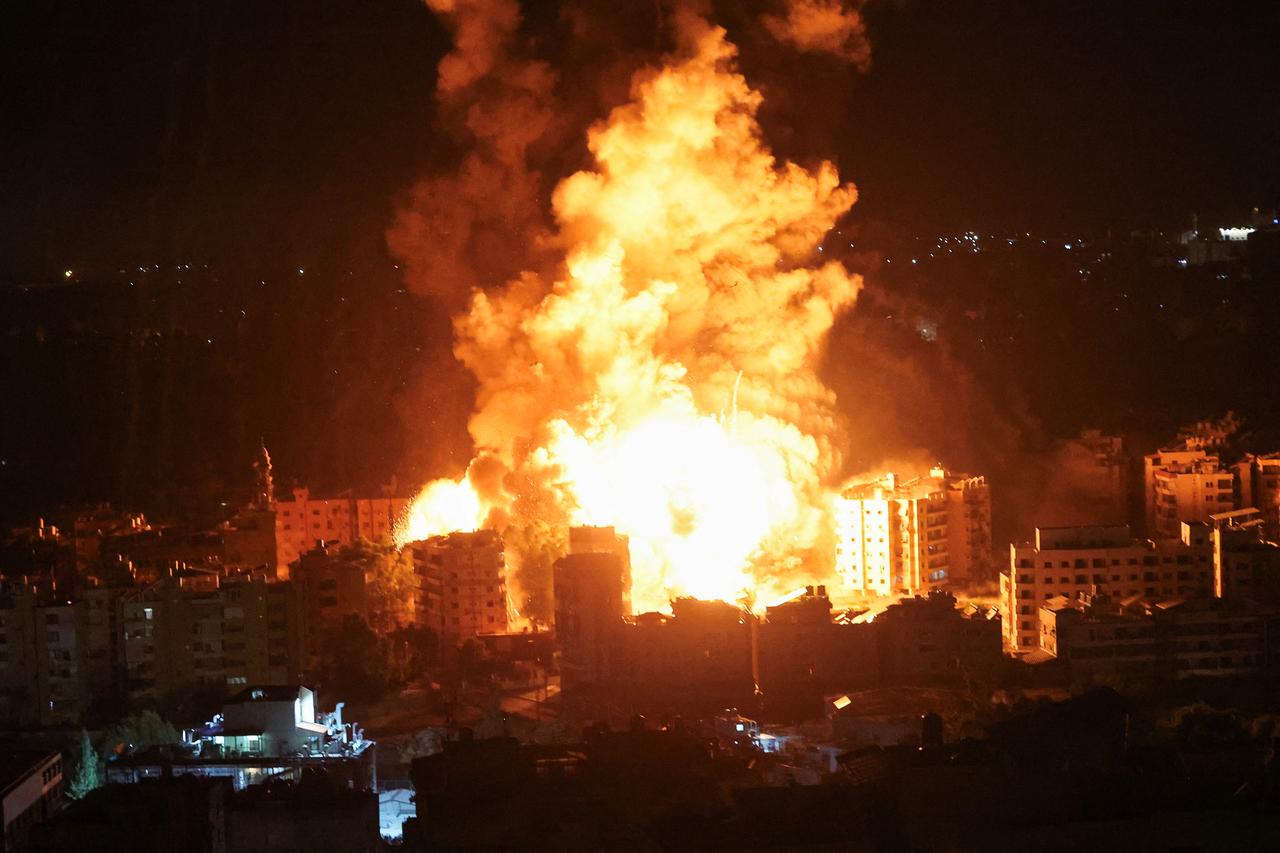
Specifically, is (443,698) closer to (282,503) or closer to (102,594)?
(102,594)

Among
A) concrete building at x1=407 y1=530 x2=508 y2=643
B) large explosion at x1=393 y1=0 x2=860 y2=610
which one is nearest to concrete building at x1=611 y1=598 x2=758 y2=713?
concrete building at x1=407 y1=530 x2=508 y2=643

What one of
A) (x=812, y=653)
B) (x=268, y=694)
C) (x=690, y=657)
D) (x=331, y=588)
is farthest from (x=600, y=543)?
(x=268, y=694)

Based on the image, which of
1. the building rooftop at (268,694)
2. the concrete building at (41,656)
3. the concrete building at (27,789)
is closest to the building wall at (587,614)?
the building rooftop at (268,694)

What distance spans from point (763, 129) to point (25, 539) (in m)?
5.31

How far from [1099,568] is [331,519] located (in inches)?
202

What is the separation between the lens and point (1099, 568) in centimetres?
1292

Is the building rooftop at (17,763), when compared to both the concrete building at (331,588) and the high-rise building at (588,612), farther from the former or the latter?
the high-rise building at (588,612)

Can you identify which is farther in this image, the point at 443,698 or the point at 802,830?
the point at 443,698

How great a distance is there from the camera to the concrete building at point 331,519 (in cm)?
1516

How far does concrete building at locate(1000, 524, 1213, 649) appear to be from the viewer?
41.8ft

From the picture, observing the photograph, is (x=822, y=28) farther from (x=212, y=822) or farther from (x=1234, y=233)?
(x=212, y=822)

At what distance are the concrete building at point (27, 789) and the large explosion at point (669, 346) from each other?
15.3 ft

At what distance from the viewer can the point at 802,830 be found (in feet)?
20.7

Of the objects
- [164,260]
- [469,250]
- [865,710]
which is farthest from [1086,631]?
[164,260]
